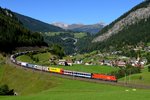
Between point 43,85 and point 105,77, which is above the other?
point 105,77

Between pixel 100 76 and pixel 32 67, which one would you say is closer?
pixel 100 76

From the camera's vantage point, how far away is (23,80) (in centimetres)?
16050

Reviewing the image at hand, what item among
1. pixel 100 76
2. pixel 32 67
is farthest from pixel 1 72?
pixel 100 76

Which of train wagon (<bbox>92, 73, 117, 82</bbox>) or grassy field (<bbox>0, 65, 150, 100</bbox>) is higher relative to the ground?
train wagon (<bbox>92, 73, 117, 82</bbox>)

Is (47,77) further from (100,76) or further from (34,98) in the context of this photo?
(34,98)

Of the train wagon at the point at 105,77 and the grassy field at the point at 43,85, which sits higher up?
the train wagon at the point at 105,77

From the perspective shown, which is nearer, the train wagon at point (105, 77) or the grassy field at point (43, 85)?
the grassy field at point (43, 85)

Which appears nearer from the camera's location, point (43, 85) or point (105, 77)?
point (43, 85)

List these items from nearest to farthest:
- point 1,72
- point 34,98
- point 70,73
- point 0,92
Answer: point 34,98
point 0,92
point 70,73
point 1,72

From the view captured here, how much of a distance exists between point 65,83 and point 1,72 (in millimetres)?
68651

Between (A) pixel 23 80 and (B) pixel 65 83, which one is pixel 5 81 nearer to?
(A) pixel 23 80

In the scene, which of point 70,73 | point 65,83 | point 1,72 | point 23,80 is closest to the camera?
point 65,83

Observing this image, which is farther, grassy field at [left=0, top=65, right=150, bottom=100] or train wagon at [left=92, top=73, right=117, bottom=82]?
train wagon at [left=92, top=73, right=117, bottom=82]

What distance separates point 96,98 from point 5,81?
100 m
